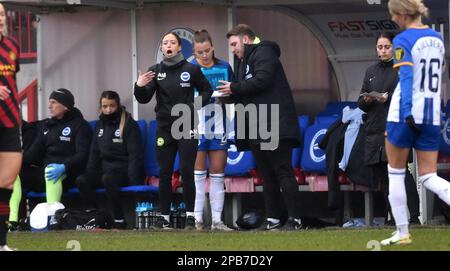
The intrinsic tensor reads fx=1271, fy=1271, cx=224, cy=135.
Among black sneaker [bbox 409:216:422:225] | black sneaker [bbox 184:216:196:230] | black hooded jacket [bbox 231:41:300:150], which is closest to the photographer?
black hooded jacket [bbox 231:41:300:150]

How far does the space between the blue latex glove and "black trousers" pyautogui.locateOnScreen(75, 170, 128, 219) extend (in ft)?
0.79

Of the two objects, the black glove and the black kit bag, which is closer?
the black glove

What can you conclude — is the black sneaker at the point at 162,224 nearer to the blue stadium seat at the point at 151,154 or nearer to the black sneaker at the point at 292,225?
the blue stadium seat at the point at 151,154

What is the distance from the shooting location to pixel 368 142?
1301 centimetres

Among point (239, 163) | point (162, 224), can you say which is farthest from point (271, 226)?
point (239, 163)

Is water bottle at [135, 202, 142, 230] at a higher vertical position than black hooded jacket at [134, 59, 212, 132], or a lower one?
lower

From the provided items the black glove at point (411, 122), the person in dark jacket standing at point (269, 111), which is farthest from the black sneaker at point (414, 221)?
the black glove at point (411, 122)

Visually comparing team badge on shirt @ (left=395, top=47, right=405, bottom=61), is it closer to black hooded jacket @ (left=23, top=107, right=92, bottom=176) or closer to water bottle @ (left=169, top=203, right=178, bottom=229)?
water bottle @ (left=169, top=203, right=178, bottom=229)

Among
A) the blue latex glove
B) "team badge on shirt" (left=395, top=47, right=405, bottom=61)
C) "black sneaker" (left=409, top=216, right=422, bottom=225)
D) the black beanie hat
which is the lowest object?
"black sneaker" (left=409, top=216, right=422, bottom=225)

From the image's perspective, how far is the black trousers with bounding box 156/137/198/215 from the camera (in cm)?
1312

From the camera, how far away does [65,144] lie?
15281 mm

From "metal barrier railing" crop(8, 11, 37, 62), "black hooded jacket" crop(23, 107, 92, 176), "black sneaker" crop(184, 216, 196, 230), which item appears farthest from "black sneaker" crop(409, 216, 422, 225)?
"metal barrier railing" crop(8, 11, 37, 62)

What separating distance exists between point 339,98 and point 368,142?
2.84 metres
